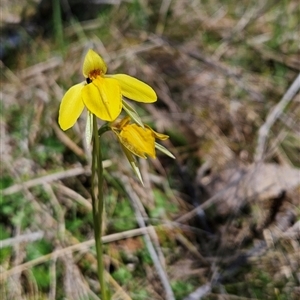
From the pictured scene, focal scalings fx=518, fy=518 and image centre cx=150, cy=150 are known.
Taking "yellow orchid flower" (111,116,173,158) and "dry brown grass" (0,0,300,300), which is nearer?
"yellow orchid flower" (111,116,173,158)

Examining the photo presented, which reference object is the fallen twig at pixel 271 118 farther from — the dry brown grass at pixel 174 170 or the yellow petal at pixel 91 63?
the yellow petal at pixel 91 63

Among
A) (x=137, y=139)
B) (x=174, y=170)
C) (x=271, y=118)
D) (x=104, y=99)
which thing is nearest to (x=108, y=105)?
(x=104, y=99)

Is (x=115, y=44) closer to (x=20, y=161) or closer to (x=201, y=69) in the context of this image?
(x=201, y=69)

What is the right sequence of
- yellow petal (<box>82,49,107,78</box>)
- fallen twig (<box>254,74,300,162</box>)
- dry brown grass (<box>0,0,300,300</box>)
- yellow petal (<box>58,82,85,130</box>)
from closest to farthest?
yellow petal (<box>58,82,85,130</box>), yellow petal (<box>82,49,107,78</box>), dry brown grass (<box>0,0,300,300</box>), fallen twig (<box>254,74,300,162</box>)

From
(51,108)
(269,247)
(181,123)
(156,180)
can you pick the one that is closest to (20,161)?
(51,108)

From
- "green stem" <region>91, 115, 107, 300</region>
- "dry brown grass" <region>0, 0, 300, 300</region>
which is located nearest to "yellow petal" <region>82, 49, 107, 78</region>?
"green stem" <region>91, 115, 107, 300</region>

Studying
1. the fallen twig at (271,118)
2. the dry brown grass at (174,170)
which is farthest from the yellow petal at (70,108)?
the fallen twig at (271,118)

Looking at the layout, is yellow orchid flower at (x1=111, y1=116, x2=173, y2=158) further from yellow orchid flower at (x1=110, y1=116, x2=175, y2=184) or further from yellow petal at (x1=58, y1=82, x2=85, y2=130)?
yellow petal at (x1=58, y1=82, x2=85, y2=130)

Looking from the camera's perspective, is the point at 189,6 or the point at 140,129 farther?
the point at 189,6
